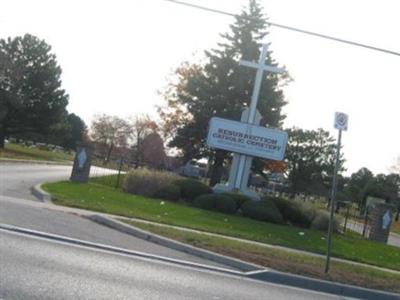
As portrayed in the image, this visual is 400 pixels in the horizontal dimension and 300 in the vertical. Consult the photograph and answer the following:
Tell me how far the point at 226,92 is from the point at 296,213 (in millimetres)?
19242

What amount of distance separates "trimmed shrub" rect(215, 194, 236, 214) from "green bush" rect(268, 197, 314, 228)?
2291 millimetres

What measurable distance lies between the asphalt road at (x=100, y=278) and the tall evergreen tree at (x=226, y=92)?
33877 millimetres

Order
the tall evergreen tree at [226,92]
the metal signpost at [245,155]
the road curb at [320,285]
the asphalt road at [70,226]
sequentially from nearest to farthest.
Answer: the road curb at [320,285]
the asphalt road at [70,226]
the metal signpost at [245,155]
the tall evergreen tree at [226,92]

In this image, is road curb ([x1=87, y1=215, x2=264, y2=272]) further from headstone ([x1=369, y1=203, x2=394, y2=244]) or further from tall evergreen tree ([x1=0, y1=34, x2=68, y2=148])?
tall evergreen tree ([x1=0, y1=34, x2=68, y2=148])

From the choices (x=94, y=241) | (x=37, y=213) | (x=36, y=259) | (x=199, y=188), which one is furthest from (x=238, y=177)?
(x=36, y=259)

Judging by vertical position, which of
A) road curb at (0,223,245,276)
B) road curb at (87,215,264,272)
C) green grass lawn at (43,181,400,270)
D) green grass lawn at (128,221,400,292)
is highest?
green grass lawn at (43,181,400,270)

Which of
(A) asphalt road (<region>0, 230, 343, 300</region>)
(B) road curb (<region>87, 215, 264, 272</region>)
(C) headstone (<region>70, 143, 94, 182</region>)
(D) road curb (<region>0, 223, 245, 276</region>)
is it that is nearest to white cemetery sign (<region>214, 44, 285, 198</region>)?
(C) headstone (<region>70, 143, 94, 182</region>)

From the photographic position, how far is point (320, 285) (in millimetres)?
11656

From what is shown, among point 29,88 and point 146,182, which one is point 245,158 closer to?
point 146,182

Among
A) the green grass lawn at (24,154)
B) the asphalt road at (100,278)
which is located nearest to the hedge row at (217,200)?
the asphalt road at (100,278)

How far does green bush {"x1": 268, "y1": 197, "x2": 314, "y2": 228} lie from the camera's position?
27.4 metres

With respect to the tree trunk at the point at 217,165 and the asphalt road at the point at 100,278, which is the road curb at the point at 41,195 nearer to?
the asphalt road at the point at 100,278

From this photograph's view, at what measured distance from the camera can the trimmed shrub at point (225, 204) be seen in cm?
2601

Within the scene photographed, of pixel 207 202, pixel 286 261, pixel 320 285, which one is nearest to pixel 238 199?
pixel 207 202
